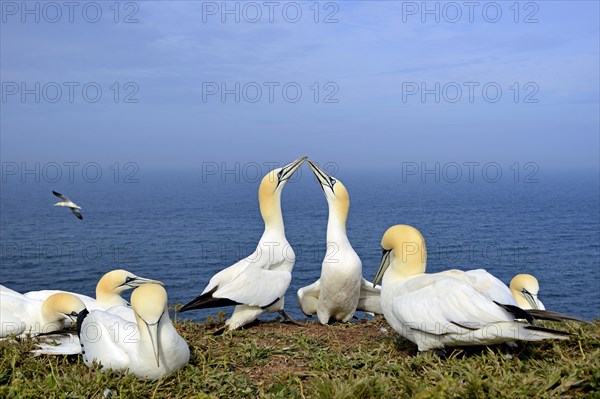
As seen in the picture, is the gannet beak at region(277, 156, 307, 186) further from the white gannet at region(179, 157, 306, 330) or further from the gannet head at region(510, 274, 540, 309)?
the gannet head at region(510, 274, 540, 309)

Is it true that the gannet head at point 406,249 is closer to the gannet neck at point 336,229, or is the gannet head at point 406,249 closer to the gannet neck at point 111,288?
the gannet neck at point 336,229

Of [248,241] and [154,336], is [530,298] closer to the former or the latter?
[154,336]

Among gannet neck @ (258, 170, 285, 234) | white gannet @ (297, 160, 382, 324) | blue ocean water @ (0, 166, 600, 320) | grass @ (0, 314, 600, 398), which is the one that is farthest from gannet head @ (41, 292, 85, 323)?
blue ocean water @ (0, 166, 600, 320)

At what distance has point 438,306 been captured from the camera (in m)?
6.07

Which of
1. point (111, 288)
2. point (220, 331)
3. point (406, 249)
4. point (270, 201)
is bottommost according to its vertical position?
point (220, 331)

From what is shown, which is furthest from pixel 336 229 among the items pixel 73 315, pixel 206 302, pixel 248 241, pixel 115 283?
pixel 248 241

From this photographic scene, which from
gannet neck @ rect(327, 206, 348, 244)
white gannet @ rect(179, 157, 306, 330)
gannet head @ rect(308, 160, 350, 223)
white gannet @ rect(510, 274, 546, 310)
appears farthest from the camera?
white gannet @ rect(510, 274, 546, 310)

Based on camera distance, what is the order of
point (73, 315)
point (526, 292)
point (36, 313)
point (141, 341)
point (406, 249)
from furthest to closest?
point (526, 292)
point (36, 313)
point (73, 315)
point (406, 249)
point (141, 341)

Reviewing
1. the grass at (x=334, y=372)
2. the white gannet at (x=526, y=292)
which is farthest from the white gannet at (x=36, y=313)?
the white gannet at (x=526, y=292)

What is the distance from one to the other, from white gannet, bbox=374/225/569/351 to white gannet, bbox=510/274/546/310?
322 cm

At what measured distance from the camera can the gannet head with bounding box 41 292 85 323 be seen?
7.93m

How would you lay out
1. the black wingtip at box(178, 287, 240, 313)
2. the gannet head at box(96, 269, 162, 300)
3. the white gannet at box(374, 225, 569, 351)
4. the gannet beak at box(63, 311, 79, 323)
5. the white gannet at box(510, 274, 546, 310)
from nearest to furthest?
the white gannet at box(374, 225, 569, 351) < the gannet beak at box(63, 311, 79, 323) < the black wingtip at box(178, 287, 240, 313) < the gannet head at box(96, 269, 162, 300) < the white gannet at box(510, 274, 546, 310)

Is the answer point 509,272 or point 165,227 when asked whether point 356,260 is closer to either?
point 509,272

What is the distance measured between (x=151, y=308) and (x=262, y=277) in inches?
110
